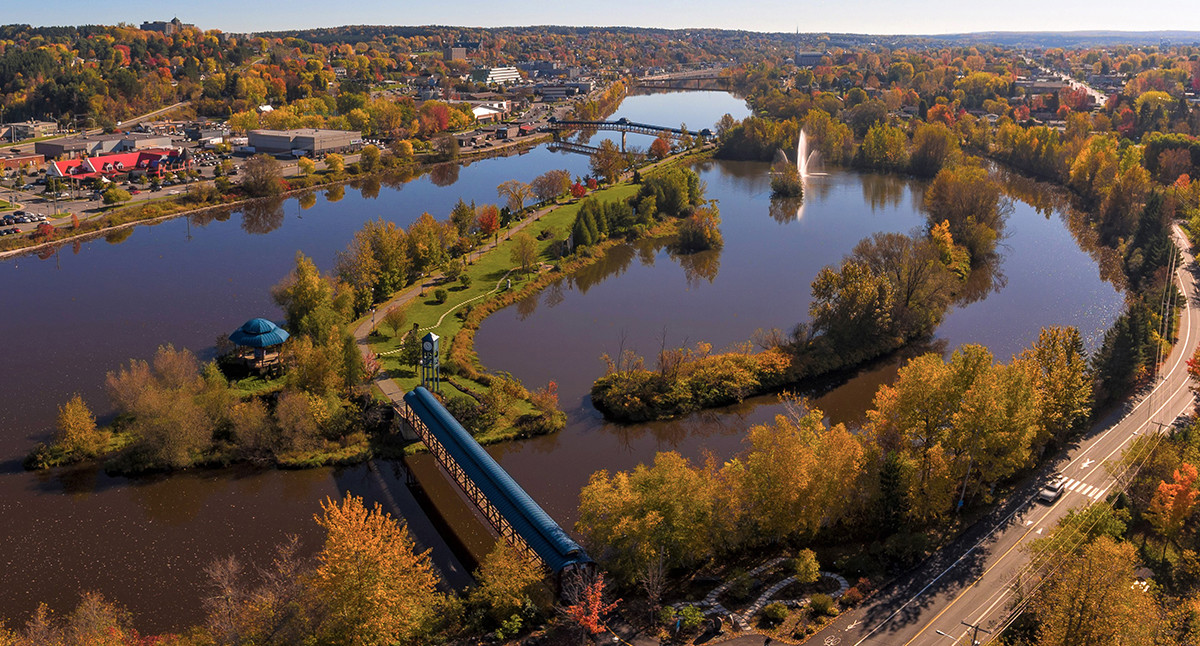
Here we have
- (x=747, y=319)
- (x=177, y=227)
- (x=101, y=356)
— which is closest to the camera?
(x=101, y=356)

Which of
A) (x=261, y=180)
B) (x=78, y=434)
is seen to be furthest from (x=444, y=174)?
(x=78, y=434)

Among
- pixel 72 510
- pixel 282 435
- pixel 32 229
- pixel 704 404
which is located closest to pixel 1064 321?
pixel 704 404

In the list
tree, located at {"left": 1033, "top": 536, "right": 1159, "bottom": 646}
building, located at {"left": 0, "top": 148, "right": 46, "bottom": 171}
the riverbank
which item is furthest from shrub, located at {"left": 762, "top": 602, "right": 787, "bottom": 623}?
building, located at {"left": 0, "top": 148, "right": 46, "bottom": 171}

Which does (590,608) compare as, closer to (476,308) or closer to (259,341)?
(259,341)

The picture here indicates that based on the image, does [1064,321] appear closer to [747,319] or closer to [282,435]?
[747,319]

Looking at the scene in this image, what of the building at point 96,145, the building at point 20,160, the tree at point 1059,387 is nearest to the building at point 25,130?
the building at point 96,145

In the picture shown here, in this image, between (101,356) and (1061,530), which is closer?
(1061,530)
